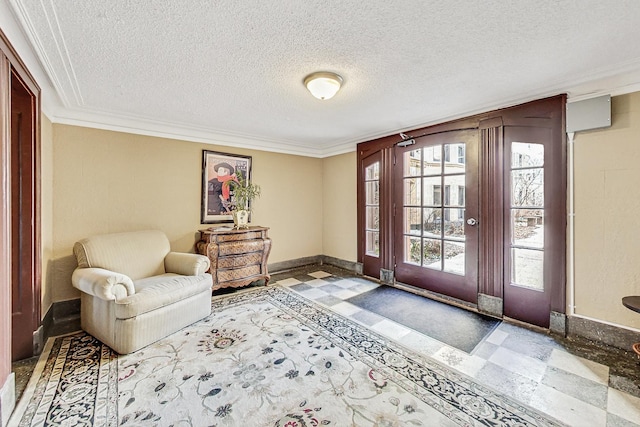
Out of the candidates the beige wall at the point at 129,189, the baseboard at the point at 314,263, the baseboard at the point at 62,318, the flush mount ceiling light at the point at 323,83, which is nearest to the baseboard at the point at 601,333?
the baseboard at the point at 314,263

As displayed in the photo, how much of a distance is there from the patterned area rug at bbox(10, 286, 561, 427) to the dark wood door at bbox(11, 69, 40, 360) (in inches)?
11.9

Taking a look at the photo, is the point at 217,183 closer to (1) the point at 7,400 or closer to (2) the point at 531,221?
(1) the point at 7,400

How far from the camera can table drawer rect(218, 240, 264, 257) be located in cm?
356

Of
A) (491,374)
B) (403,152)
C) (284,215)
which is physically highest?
(403,152)

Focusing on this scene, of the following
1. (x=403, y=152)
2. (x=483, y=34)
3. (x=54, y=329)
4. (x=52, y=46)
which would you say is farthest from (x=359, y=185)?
(x=54, y=329)

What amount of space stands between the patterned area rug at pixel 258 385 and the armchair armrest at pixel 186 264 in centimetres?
62

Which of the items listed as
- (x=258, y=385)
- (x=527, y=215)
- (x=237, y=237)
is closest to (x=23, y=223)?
(x=237, y=237)

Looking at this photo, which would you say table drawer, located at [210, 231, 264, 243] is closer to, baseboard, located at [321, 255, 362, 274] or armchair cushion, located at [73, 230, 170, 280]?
armchair cushion, located at [73, 230, 170, 280]

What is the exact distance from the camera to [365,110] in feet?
10.3

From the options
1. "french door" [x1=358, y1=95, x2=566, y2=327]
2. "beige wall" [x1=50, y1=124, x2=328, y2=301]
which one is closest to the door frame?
"beige wall" [x1=50, y1=124, x2=328, y2=301]

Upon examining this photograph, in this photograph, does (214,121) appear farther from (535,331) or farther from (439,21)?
(535,331)

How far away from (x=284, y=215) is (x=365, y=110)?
2.40 m

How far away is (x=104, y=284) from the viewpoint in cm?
215

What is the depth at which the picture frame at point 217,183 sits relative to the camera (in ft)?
12.8
